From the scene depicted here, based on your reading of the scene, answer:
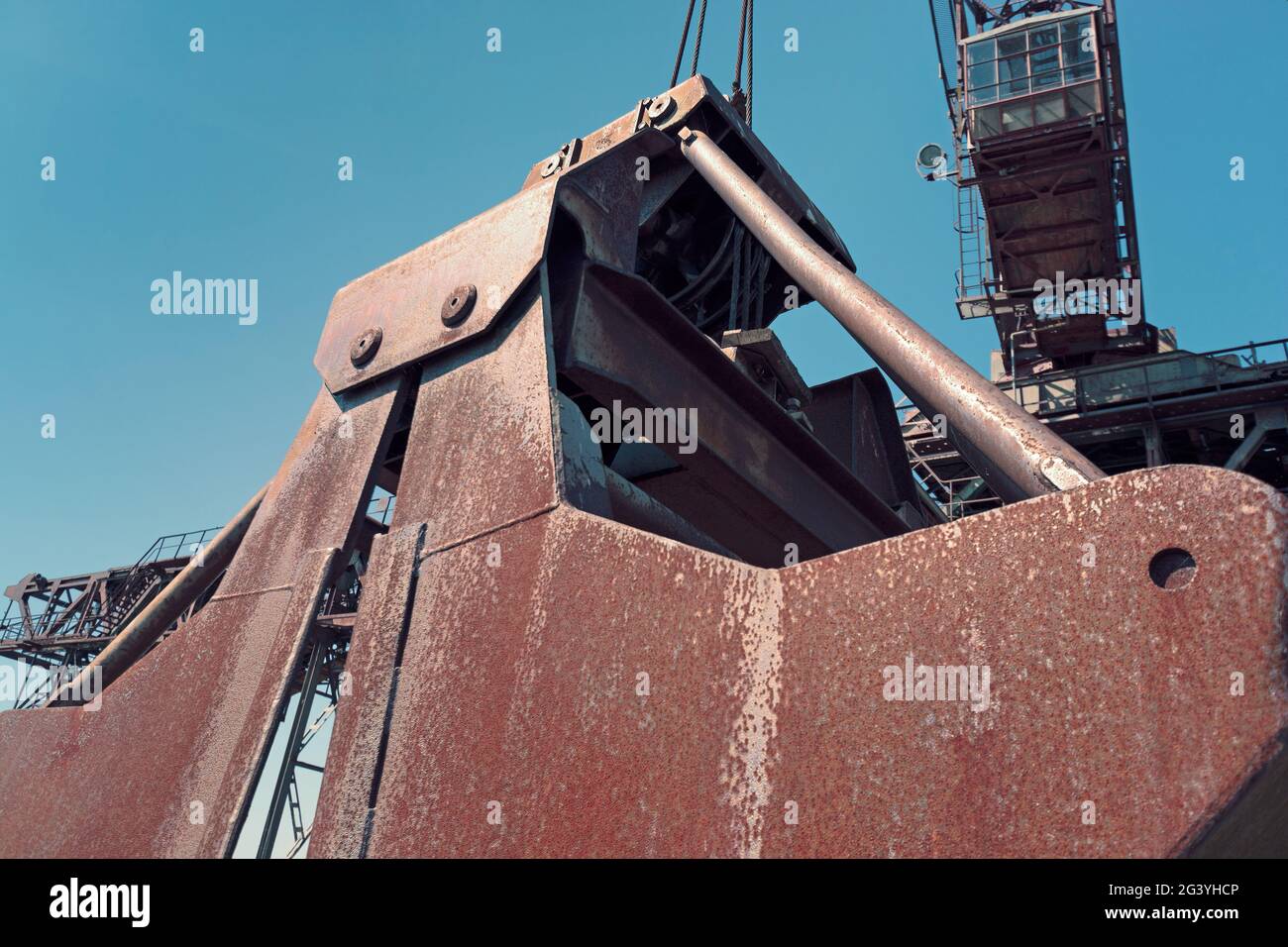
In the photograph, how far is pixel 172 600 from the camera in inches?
150

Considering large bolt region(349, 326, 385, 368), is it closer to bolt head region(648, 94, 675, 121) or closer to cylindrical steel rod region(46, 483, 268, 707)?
cylindrical steel rod region(46, 483, 268, 707)

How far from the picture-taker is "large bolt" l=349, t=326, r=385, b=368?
3352mm

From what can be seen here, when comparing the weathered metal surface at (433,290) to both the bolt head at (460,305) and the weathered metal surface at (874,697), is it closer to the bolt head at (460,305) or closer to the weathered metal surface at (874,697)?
the bolt head at (460,305)

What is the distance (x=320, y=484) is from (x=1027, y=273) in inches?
684

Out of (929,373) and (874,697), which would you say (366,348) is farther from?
(874,697)

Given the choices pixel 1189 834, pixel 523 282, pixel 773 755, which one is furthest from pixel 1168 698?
pixel 523 282

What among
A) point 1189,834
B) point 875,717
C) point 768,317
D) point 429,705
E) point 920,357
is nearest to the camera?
point 1189,834

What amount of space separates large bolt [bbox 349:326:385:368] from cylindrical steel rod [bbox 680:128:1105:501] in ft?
4.23

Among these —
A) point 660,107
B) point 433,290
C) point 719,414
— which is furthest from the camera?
point 660,107

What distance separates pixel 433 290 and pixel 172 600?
5.16ft

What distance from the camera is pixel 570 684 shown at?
2033mm

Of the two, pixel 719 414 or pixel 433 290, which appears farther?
pixel 719 414

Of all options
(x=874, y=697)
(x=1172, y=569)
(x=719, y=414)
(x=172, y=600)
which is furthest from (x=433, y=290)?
(x=1172, y=569)

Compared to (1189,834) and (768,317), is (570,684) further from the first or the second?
(768,317)
